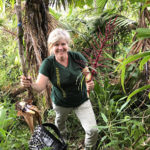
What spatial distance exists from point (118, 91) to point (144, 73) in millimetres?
604

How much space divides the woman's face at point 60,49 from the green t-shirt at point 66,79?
0.09m

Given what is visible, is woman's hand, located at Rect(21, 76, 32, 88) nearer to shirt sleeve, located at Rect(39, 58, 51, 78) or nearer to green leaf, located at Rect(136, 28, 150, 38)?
shirt sleeve, located at Rect(39, 58, 51, 78)

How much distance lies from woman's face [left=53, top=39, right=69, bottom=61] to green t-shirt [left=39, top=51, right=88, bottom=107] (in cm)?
9

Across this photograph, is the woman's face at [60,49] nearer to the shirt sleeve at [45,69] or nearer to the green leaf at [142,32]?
the shirt sleeve at [45,69]

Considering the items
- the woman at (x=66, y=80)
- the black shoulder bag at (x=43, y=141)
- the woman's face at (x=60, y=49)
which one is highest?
the woman's face at (x=60, y=49)

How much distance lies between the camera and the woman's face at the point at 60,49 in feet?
6.97

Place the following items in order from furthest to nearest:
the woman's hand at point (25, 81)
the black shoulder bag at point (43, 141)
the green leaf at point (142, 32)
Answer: the black shoulder bag at point (43, 141) → the woman's hand at point (25, 81) → the green leaf at point (142, 32)

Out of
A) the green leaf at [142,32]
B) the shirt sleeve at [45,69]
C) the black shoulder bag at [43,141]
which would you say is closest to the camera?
the green leaf at [142,32]

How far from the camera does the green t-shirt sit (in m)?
2.11

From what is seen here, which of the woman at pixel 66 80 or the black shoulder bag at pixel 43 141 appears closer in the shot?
the black shoulder bag at pixel 43 141

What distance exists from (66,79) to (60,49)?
40 cm

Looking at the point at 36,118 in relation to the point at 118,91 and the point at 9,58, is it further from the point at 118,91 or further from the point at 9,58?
the point at 9,58

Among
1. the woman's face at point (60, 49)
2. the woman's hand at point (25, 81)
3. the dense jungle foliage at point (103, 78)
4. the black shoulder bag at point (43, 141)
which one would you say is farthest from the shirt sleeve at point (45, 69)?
the black shoulder bag at point (43, 141)

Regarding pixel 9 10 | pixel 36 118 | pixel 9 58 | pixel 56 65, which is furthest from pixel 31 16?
pixel 9 58
